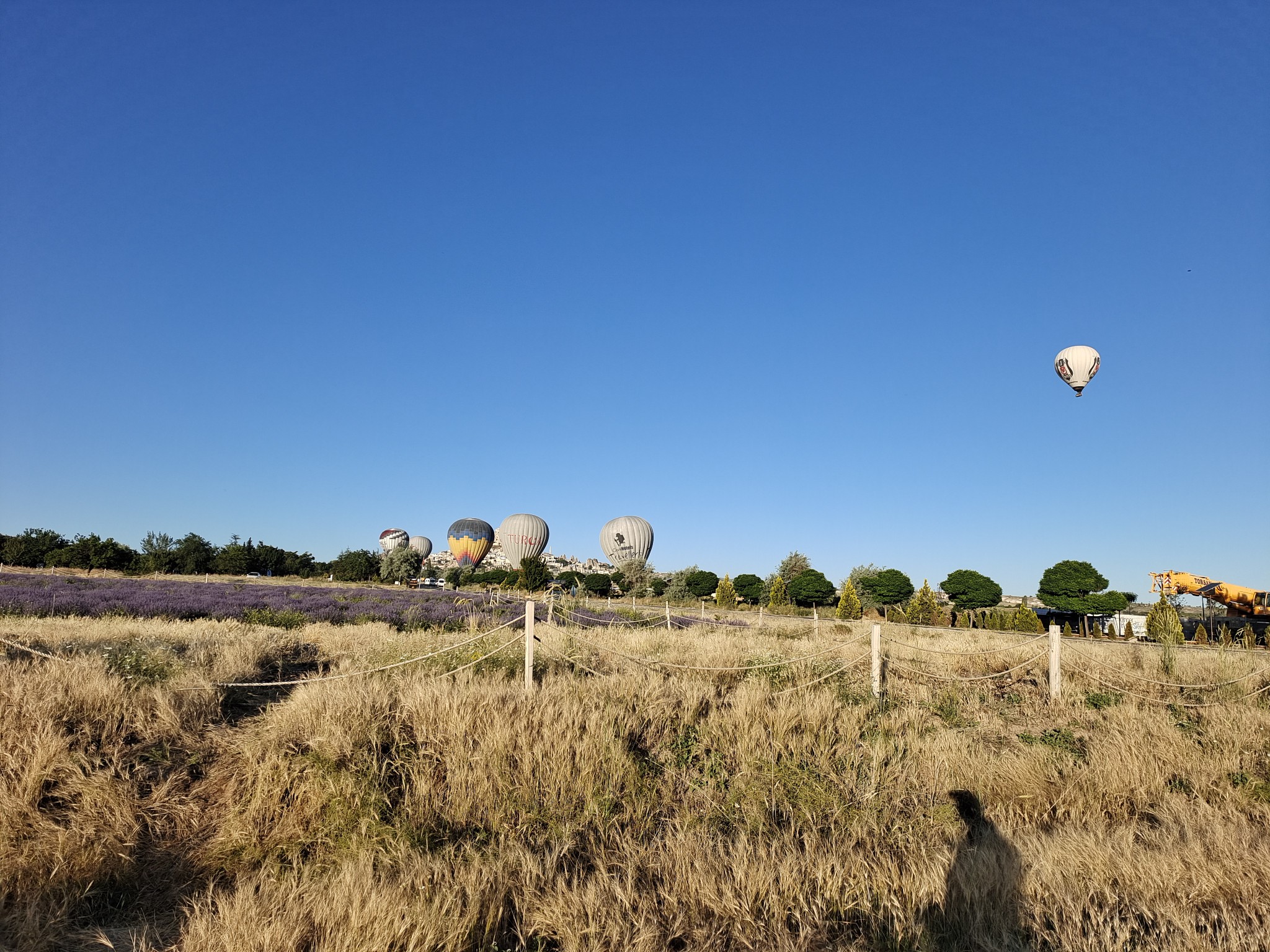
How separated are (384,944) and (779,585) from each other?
162 feet

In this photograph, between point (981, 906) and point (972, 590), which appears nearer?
point (981, 906)

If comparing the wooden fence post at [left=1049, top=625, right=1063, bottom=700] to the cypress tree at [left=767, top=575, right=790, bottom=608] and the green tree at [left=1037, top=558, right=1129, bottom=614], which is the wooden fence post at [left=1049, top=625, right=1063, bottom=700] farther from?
the green tree at [left=1037, top=558, right=1129, bottom=614]

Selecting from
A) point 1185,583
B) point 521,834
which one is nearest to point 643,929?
point 521,834

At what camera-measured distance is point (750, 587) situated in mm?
59156

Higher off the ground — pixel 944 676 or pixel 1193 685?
pixel 1193 685

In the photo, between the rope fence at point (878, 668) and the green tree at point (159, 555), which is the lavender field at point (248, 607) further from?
the green tree at point (159, 555)

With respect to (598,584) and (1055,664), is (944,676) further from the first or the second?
(598,584)

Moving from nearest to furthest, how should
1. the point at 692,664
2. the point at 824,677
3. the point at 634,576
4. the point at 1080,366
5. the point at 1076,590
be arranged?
1. the point at 824,677
2. the point at 692,664
3. the point at 1080,366
4. the point at 1076,590
5. the point at 634,576

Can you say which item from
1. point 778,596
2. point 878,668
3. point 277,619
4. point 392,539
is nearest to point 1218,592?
point 778,596

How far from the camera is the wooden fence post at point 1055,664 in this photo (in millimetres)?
11086

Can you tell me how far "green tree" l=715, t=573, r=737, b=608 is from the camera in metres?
50.2

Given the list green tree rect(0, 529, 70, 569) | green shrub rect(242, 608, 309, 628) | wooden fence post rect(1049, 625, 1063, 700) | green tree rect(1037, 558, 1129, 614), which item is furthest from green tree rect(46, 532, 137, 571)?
green tree rect(1037, 558, 1129, 614)

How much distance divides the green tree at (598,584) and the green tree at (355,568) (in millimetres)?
18886

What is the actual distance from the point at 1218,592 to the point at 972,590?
680 inches
